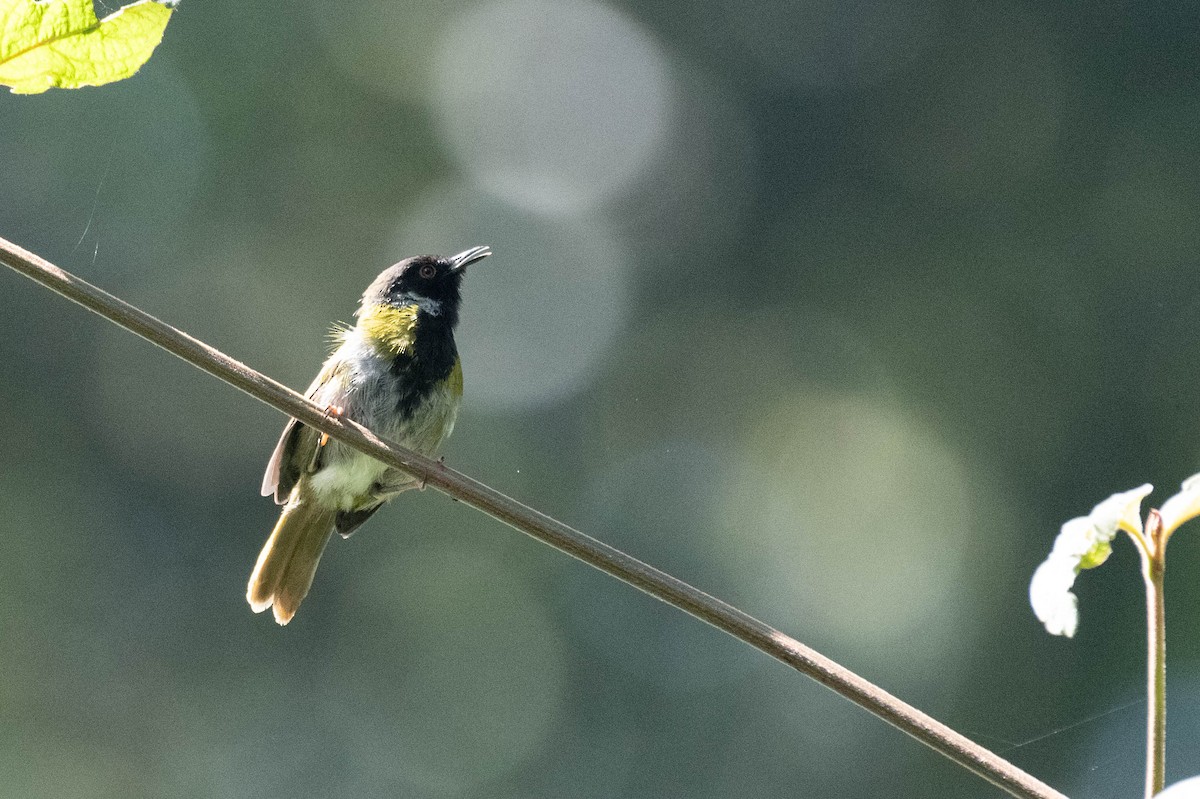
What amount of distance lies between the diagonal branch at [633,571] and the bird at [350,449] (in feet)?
9.13

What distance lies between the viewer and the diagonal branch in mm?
1048

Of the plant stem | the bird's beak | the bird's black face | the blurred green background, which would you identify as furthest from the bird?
the blurred green background

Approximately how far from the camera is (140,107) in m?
14.0

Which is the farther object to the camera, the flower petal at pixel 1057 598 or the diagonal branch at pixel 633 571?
the flower petal at pixel 1057 598

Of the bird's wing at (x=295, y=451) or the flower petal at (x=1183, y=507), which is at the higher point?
the bird's wing at (x=295, y=451)

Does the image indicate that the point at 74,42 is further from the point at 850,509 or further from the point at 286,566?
the point at 850,509

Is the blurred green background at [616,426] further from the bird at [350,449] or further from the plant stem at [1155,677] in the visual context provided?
the plant stem at [1155,677]

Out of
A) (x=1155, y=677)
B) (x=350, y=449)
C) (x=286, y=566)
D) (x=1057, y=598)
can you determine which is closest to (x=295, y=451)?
(x=350, y=449)

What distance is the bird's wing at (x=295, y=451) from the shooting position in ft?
13.6

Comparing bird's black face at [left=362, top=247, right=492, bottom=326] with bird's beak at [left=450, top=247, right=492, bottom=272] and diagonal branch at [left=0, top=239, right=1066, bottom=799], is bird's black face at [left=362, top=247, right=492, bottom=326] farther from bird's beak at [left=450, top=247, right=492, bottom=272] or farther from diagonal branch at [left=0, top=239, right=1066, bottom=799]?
diagonal branch at [left=0, top=239, right=1066, bottom=799]

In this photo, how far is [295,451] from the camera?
4.20 metres

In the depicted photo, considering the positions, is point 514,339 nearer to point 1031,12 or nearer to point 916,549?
point 916,549

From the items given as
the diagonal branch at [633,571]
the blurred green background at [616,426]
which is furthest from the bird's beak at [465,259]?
the blurred green background at [616,426]

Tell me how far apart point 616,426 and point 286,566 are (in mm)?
9532
